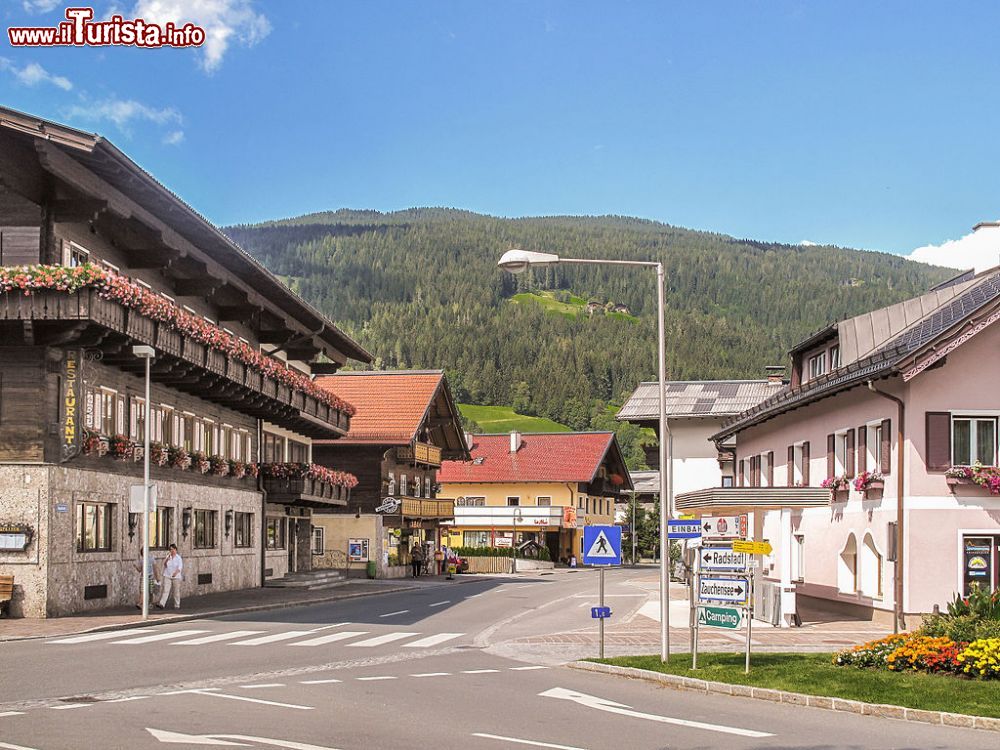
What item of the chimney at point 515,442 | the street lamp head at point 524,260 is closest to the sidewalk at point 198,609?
the street lamp head at point 524,260

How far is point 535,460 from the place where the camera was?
97.8m

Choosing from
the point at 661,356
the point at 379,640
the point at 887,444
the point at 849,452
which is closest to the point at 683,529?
the point at 661,356

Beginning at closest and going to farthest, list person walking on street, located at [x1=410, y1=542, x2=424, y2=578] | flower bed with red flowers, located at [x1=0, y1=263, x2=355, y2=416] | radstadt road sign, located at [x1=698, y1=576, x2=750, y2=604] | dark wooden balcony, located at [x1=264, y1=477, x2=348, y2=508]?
radstadt road sign, located at [x1=698, y1=576, x2=750, y2=604]
flower bed with red flowers, located at [x1=0, y1=263, x2=355, y2=416]
dark wooden balcony, located at [x1=264, y1=477, x2=348, y2=508]
person walking on street, located at [x1=410, y1=542, x2=424, y2=578]

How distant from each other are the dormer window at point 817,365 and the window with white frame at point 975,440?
988cm

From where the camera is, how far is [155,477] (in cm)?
3647

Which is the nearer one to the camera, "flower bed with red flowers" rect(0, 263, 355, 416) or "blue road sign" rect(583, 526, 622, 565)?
"blue road sign" rect(583, 526, 622, 565)

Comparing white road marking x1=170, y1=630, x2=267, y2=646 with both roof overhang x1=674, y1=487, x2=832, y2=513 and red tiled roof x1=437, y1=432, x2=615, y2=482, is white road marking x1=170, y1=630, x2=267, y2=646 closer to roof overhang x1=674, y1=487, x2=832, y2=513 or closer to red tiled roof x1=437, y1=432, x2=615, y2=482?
roof overhang x1=674, y1=487, x2=832, y2=513

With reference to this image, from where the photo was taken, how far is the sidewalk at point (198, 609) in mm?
25938

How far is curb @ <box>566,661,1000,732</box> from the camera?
1403cm

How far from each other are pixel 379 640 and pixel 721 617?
8.15m

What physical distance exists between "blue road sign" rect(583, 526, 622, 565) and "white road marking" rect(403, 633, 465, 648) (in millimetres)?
4859

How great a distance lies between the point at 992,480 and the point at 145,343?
1974cm

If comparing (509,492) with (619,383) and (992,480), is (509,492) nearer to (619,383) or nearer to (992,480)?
(992,480)

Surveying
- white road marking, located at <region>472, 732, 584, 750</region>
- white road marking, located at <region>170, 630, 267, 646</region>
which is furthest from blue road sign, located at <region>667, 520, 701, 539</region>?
white road marking, located at <region>170, 630, 267, 646</region>
